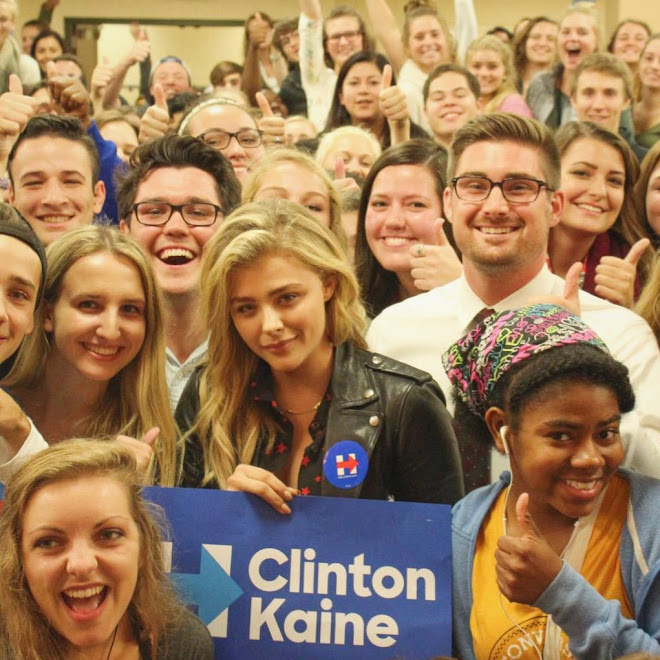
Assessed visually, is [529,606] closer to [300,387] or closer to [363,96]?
[300,387]

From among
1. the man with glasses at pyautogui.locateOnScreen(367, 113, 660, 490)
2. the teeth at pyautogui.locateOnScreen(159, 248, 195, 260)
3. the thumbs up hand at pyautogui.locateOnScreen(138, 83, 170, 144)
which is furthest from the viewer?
the thumbs up hand at pyautogui.locateOnScreen(138, 83, 170, 144)

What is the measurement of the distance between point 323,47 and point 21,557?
5.51 metres

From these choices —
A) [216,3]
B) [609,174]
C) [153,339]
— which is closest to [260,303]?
[153,339]

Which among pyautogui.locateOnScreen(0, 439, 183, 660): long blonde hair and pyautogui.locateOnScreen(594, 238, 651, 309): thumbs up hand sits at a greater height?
pyautogui.locateOnScreen(594, 238, 651, 309): thumbs up hand

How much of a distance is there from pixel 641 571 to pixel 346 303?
1134mm

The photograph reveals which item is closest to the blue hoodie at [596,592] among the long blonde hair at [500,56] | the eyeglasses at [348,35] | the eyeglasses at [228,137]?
the eyeglasses at [228,137]

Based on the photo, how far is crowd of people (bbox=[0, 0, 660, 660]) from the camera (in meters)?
2.29

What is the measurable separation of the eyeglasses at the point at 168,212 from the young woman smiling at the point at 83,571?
1.46 meters

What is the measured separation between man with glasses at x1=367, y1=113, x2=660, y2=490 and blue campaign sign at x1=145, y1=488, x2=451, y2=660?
2.73 ft

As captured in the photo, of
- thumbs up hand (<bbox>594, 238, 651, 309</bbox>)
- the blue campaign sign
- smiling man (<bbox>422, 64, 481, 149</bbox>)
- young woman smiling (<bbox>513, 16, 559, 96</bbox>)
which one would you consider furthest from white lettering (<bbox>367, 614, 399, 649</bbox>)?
young woman smiling (<bbox>513, 16, 559, 96</bbox>)

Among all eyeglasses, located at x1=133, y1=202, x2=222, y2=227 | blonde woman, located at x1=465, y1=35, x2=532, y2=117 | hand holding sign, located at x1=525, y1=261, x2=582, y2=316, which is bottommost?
hand holding sign, located at x1=525, y1=261, x2=582, y2=316

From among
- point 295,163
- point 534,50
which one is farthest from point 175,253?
point 534,50

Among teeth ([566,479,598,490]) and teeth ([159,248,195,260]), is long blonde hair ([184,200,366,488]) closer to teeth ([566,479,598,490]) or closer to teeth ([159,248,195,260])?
teeth ([159,248,195,260])

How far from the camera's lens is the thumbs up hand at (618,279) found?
359 centimetres
